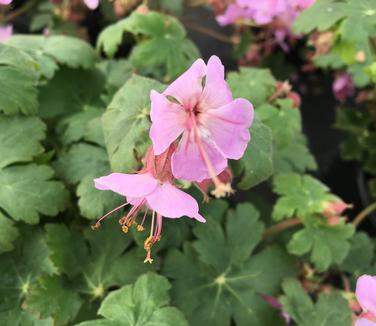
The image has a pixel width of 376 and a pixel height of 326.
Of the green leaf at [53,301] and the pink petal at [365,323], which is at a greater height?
the pink petal at [365,323]

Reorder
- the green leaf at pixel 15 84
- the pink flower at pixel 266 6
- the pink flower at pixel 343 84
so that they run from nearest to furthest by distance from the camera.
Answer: the green leaf at pixel 15 84
the pink flower at pixel 266 6
the pink flower at pixel 343 84

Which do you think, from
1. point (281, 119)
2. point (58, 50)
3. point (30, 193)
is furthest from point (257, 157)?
point (58, 50)

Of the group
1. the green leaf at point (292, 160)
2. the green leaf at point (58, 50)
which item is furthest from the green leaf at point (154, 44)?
the green leaf at point (292, 160)

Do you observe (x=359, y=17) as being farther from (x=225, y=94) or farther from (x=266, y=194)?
(x=266, y=194)

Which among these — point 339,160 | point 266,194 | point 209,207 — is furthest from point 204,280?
point 339,160

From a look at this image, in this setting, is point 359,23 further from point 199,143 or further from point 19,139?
point 19,139

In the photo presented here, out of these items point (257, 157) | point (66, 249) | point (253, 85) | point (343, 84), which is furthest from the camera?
point (343, 84)

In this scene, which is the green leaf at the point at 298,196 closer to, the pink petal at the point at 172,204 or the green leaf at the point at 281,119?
the green leaf at the point at 281,119
